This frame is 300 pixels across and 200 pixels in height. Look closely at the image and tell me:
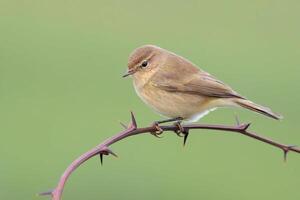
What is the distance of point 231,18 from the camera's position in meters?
23.0

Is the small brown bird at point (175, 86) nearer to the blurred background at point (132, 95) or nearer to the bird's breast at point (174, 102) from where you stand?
the bird's breast at point (174, 102)

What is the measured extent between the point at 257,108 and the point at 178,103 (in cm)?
87

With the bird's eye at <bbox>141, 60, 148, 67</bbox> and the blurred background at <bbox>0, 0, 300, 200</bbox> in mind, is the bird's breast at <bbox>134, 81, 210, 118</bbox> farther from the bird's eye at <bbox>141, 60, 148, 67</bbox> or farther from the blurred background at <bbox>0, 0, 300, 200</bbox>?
the blurred background at <bbox>0, 0, 300, 200</bbox>

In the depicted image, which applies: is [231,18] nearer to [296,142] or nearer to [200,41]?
[200,41]

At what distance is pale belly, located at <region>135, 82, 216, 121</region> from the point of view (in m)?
6.75

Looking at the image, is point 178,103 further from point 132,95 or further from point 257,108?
point 132,95

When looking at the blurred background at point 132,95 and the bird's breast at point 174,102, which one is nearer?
the bird's breast at point 174,102

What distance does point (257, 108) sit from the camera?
611cm

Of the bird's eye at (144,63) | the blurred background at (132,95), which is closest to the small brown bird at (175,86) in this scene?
the bird's eye at (144,63)

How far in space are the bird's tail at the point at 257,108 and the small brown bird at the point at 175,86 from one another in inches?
1.6

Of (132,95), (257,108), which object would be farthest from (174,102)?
(132,95)

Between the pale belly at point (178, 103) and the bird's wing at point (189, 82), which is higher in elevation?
the bird's wing at point (189, 82)

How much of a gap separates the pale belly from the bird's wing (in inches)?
1.8

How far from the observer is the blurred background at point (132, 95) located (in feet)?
39.0
